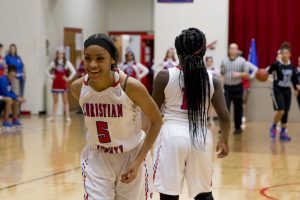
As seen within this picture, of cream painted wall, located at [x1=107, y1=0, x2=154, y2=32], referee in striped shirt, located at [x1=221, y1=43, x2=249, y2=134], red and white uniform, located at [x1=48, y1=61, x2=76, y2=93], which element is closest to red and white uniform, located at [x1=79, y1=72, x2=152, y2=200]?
referee in striped shirt, located at [x1=221, y1=43, x2=249, y2=134]

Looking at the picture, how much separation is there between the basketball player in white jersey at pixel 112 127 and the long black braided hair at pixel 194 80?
0.62m

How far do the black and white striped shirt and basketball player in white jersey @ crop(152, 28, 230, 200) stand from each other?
9.83 metres

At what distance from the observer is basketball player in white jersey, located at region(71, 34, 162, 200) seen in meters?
4.01

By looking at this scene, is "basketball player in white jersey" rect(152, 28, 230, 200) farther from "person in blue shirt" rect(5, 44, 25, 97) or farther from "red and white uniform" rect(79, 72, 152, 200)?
"person in blue shirt" rect(5, 44, 25, 97)

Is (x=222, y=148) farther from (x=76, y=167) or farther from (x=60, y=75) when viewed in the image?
(x=60, y=75)

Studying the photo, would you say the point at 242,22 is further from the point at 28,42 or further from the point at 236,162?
the point at 236,162

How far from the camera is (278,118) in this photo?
13.2 meters

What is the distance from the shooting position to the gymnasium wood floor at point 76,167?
7.58 meters

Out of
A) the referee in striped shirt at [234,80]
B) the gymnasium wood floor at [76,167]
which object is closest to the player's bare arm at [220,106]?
the gymnasium wood floor at [76,167]

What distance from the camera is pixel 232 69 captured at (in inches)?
573

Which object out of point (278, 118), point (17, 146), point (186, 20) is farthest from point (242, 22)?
point (17, 146)

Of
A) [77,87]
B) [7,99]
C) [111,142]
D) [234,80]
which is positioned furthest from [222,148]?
[7,99]

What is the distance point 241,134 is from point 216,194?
7130mm

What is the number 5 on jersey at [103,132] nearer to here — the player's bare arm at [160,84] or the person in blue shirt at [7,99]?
the player's bare arm at [160,84]
